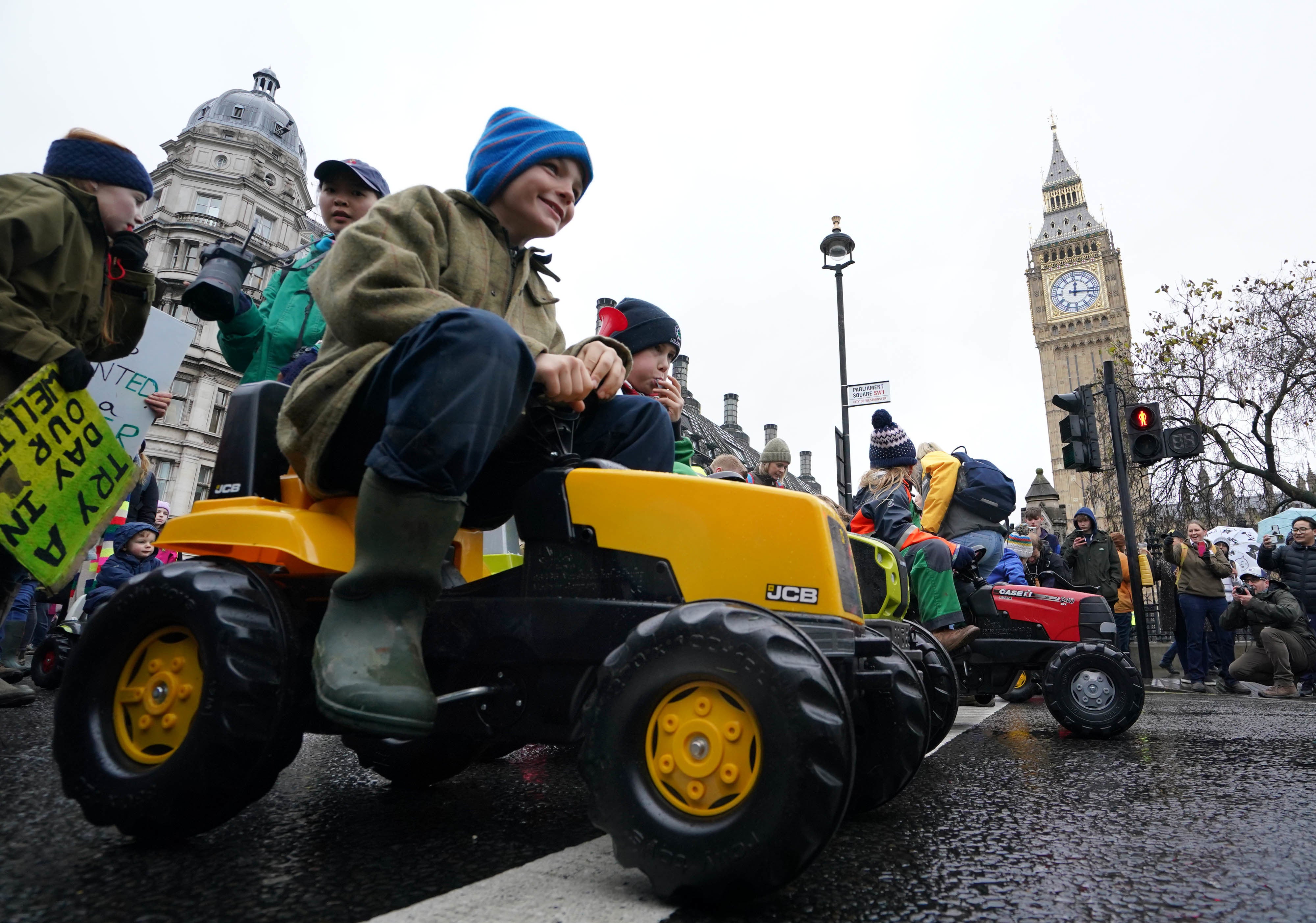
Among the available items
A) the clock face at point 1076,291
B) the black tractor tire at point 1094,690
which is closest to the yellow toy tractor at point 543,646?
the black tractor tire at point 1094,690

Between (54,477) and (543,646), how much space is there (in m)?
1.99

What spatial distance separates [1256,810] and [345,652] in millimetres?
2178

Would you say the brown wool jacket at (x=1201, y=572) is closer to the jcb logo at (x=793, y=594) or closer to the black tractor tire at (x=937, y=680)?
the black tractor tire at (x=937, y=680)

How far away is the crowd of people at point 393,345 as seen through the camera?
132 centimetres

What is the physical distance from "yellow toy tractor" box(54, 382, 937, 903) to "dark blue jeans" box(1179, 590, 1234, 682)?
29.0 feet

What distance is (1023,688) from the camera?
18.5ft

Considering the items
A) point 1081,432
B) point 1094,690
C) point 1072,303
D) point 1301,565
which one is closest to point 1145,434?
point 1081,432

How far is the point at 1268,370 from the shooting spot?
59.2ft

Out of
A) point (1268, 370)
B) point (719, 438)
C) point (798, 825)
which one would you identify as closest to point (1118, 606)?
point (798, 825)

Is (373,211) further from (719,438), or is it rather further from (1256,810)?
(719,438)

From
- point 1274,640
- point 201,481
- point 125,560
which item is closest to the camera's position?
point 125,560

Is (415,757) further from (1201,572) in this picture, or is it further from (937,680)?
(1201,572)

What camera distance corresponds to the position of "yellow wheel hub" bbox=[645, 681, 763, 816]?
1.13m

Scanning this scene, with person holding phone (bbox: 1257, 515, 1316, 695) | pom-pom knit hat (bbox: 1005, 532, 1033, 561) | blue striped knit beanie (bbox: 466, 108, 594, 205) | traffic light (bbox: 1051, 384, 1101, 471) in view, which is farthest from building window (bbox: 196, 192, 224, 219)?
blue striped knit beanie (bbox: 466, 108, 594, 205)
